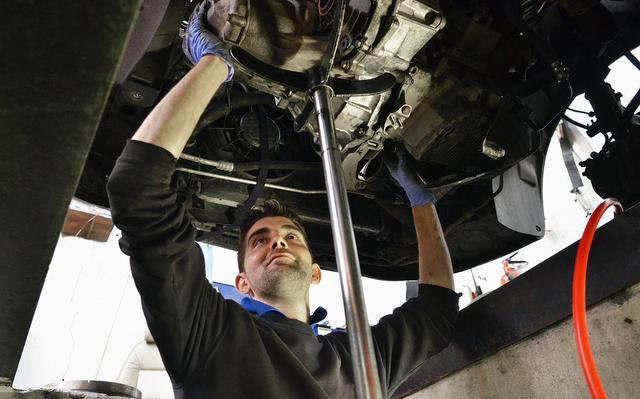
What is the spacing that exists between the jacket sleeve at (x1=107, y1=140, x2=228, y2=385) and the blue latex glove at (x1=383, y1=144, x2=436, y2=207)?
24.1 inches

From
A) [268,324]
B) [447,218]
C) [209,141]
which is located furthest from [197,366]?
[447,218]

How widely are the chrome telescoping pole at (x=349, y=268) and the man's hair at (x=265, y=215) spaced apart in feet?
2.02

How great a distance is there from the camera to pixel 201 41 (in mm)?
942

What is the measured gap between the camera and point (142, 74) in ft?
3.75

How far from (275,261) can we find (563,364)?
0.75 metres

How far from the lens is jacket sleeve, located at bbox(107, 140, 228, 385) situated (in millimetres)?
763

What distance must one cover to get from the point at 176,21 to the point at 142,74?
17 centimetres

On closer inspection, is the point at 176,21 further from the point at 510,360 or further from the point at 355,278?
the point at 510,360

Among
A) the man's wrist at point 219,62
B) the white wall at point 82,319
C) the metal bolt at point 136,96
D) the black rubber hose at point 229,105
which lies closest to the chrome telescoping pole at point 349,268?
the man's wrist at point 219,62

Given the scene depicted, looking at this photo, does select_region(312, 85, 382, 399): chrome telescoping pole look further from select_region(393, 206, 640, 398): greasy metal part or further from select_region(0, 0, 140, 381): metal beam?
select_region(393, 206, 640, 398): greasy metal part

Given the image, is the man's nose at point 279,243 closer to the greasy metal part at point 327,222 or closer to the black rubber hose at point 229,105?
the greasy metal part at point 327,222

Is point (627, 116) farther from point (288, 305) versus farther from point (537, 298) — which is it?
point (288, 305)

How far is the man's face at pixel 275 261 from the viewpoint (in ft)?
3.92

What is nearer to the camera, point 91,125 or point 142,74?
point 91,125
